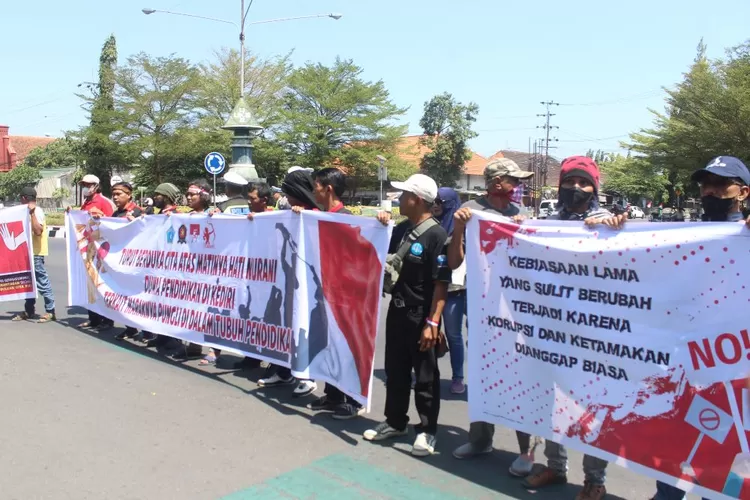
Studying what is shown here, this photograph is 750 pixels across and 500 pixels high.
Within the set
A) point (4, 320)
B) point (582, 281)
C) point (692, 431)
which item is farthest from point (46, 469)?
point (4, 320)

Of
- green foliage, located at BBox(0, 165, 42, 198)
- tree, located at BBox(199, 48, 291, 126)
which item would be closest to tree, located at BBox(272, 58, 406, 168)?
tree, located at BBox(199, 48, 291, 126)

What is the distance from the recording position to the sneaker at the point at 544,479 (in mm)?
3660

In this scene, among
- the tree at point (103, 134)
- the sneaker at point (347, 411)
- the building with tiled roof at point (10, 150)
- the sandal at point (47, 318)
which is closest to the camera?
the sneaker at point (347, 411)

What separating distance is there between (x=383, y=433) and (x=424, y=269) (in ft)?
3.84

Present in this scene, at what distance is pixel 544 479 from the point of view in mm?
3678

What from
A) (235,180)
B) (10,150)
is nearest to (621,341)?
(235,180)

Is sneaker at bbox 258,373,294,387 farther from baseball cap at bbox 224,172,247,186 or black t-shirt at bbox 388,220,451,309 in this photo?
baseball cap at bbox 224,172,247,186

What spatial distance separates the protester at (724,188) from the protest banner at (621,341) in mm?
386

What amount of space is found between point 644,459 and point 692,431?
29 centimetres

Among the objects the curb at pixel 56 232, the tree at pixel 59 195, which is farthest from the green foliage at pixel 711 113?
the tree at pixel 59 195

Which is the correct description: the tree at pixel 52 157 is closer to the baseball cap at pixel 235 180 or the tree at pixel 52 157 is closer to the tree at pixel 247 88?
the tree at pixel 247 88

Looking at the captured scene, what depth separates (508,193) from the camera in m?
4.39

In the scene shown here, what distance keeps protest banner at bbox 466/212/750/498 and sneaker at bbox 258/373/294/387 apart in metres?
2.18

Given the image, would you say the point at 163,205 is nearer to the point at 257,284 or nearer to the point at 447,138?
the point at 257,284
